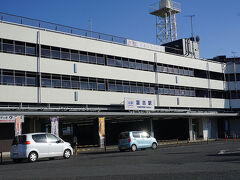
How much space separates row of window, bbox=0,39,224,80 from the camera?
31.0m

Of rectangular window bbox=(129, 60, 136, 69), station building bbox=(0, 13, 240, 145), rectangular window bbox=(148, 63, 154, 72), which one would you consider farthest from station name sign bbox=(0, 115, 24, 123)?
rectangular window bbox=(148, 63, 154, 72)

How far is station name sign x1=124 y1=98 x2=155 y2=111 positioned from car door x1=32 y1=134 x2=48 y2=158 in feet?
56.6

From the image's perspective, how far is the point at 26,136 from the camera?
19359 mm

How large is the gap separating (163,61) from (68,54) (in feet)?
49.5

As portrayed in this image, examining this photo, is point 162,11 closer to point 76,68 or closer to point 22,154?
point 76,68

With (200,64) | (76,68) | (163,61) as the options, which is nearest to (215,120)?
(200,64)

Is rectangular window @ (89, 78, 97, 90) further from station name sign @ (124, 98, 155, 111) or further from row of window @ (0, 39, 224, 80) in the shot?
station name sign @ (124, 98, 155, 111)

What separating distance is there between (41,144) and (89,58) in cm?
1842

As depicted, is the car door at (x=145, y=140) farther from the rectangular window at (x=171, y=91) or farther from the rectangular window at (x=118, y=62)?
the rectangular window at (x=171, y=91)

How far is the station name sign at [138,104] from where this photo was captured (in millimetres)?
36719

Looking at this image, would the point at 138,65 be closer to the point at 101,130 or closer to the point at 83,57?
the point at 83,57

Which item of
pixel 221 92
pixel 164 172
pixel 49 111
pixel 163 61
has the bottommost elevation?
pixel 164 172

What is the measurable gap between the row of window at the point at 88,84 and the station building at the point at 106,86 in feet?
0.30

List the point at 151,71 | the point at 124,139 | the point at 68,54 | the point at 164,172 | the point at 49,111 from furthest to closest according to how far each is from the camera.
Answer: the point at 151,71 → the point at 68,54 → the point at 49,111 → the point at 124,139 → the point at 164,172
